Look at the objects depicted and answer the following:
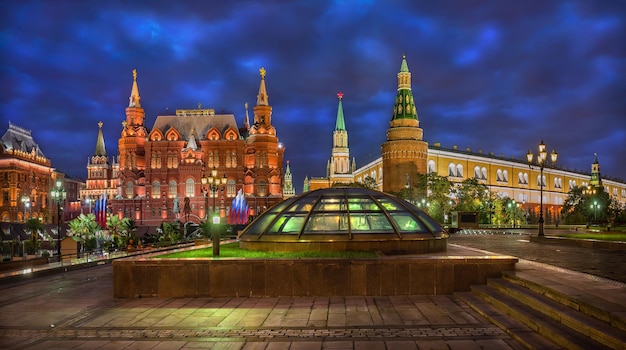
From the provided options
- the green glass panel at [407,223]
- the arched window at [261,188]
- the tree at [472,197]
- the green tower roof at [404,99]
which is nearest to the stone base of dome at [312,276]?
the green glass panel at [407,223]

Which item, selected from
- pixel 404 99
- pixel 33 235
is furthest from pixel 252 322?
pixel 404 99

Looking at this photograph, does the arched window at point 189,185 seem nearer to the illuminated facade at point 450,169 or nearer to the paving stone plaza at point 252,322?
Answer: the illuminated facade at point 450,169

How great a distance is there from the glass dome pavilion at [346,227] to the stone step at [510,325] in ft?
10.3

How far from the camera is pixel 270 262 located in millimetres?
10398

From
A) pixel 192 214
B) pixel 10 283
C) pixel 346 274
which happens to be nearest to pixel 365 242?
pixel 346 274

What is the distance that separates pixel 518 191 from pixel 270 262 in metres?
102

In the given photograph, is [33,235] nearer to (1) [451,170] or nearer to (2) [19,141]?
(2) [19,141]

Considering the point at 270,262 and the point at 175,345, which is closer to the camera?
the point at 175,345

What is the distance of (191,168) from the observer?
7150cm

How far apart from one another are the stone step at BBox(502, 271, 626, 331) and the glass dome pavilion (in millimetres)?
3478

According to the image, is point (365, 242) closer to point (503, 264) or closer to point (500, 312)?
point (503, 264)

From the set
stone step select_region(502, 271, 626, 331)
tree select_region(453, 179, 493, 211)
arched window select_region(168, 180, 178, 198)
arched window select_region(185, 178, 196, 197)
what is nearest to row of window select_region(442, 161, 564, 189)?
tree select_region(453, 179, 493, 211)

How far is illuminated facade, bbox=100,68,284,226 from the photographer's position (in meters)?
70.6

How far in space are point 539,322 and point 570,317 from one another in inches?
16.6
